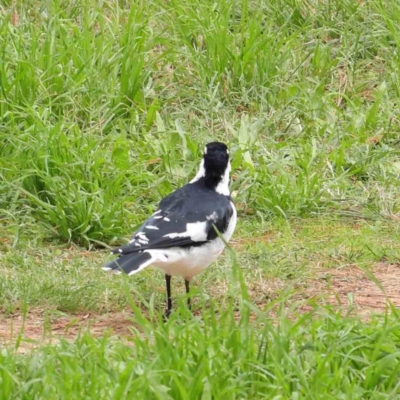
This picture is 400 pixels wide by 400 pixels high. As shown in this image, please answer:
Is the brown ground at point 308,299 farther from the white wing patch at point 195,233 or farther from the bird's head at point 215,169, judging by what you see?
the bird's head at point 215,169

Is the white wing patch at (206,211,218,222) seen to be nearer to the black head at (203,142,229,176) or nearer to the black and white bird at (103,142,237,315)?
the black and white bird at (103,142,237,315)

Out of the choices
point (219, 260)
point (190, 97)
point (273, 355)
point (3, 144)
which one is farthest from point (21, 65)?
point (273, 355)

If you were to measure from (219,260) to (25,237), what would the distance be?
126 centimetres

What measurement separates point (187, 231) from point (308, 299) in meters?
0.75

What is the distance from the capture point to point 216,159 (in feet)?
Answer: 22.5

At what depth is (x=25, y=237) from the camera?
7.58m

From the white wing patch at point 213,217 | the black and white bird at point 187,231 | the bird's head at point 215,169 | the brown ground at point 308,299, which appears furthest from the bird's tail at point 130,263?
the bird's head at point 215,169

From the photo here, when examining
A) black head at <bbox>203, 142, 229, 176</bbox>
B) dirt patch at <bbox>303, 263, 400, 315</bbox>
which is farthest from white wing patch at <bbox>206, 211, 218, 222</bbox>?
dirt patch at <bbox>303, 263, 400, 315</bbox>

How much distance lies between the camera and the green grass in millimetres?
4680

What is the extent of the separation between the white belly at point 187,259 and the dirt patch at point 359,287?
24.4 inches

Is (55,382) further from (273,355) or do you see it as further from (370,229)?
(370,229)

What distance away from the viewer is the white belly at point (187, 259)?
619 centimetres

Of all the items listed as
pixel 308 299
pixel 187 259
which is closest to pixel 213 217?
pixel 187 259

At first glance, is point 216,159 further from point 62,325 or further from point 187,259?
point 62,325
